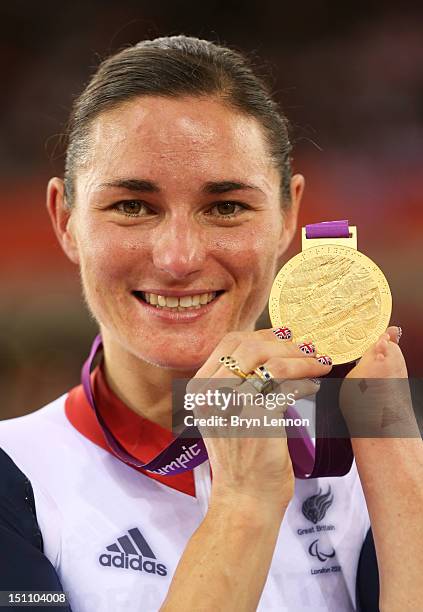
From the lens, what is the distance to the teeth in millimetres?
1383

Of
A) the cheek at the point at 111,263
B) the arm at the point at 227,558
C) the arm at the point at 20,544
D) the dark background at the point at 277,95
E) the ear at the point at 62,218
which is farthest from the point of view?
the dark background at the point at 277,95

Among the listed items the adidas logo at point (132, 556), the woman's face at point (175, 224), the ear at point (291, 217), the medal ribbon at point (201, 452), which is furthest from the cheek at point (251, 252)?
the adidas logo at point (132, 556)

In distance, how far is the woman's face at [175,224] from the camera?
1319mm

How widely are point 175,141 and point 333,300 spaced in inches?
14.4

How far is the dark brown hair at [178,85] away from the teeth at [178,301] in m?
0.29

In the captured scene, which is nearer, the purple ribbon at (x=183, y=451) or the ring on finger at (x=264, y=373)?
the ring on finger at (x=264, y=373)

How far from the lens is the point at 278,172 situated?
1.51 meters

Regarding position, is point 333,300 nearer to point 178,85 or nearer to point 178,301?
point 178,301

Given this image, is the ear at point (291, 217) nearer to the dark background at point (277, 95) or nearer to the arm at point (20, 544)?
the arm at point (20, 544)

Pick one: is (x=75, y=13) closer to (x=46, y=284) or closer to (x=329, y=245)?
(x=46, y=284)

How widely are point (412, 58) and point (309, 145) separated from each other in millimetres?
617

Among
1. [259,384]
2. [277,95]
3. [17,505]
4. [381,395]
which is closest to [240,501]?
[259,384]

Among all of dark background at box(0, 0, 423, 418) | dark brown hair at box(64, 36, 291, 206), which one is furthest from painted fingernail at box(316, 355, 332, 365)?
dark background at box(0, 0, 423, 418)

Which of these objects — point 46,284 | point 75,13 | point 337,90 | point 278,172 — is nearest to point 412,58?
point 337,90
